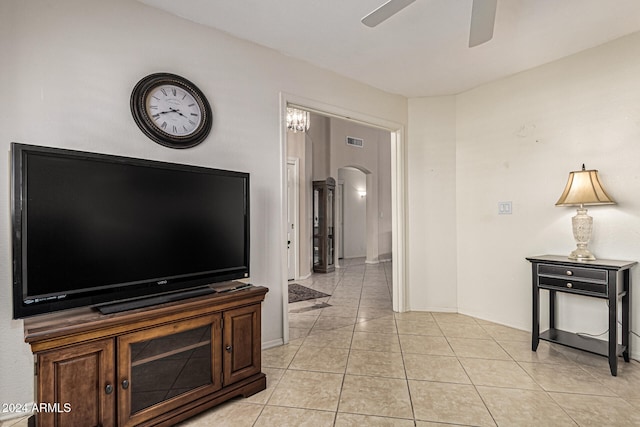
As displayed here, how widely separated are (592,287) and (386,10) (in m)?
2.40

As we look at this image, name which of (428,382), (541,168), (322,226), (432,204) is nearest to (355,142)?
(322,226)

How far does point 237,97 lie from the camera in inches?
102

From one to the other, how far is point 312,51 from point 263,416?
277 centimetres

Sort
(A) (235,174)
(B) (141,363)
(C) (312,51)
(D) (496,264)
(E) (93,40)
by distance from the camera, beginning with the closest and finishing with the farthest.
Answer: (B) (141,363), (E) (93,40), (A) (235,174), (C) (312,51), (D) (496,264)

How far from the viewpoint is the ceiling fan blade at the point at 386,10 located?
5.58 ft

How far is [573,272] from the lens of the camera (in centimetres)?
247

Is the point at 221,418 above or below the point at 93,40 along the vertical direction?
below

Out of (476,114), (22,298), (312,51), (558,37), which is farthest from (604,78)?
(22,298)

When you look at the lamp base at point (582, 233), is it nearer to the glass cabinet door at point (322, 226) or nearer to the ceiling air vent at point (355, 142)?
the glass cabinet door at point (322, 226)

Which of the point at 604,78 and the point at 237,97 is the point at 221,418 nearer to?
the point at 237,97

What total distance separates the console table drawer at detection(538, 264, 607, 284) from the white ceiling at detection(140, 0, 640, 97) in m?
1.85

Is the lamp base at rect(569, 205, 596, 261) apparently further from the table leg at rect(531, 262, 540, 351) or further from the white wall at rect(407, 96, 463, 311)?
the white wall at rect(407, 96, 463, 311)

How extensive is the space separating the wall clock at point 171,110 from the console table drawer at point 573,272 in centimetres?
288

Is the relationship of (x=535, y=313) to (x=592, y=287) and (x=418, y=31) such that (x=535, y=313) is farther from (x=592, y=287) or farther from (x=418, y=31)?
(x=418, y=31)
